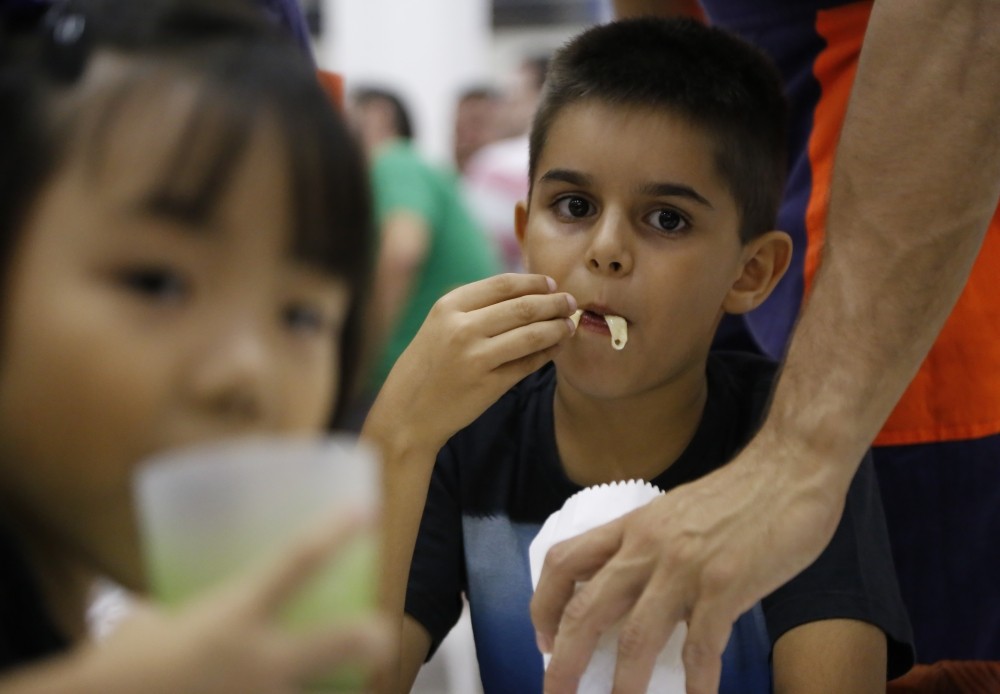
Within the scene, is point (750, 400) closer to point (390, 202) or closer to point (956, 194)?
point (956, 194)

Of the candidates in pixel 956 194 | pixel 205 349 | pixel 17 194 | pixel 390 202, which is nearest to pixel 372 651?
pixel 205 349

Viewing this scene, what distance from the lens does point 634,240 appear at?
1.22 meters

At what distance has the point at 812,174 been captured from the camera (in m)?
1.32

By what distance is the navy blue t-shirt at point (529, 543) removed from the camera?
1099 millimetres

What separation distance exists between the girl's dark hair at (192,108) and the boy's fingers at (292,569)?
174 mm

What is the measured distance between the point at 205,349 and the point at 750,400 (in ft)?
2.82

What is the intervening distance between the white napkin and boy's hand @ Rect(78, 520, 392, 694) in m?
0.48

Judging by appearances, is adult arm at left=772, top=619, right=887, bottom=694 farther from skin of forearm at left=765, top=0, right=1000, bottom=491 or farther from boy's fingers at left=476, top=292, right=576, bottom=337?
boy's fingers at left=476, top=292, right=576, bottom=337

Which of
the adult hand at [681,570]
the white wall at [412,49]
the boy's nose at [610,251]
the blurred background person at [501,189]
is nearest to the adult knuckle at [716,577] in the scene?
the adult hand at [681,570]

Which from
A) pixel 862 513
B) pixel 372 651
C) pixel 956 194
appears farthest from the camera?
pixel 862 513

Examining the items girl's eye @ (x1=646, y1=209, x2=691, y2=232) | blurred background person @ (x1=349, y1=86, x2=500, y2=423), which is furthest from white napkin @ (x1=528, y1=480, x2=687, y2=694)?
blurred background person @ (x1=349, y1=86, x2=500, y2=423)

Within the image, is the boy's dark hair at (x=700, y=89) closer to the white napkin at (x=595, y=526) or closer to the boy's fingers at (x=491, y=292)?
the boy's fingers at (x=491, y=292)

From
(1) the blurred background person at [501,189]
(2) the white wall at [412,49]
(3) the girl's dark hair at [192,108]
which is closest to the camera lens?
(3) the girl's dark hair at [192,108]

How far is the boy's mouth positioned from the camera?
1.20 metres
